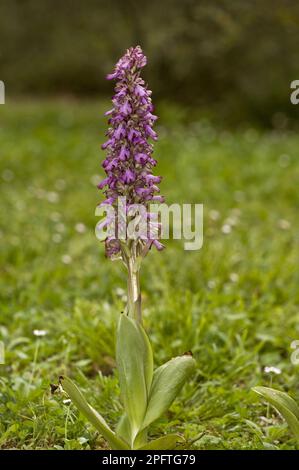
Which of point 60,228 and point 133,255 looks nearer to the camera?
point 133,255

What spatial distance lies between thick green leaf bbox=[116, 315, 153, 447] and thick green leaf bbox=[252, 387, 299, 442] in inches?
15.6

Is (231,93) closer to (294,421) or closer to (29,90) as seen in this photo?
(29,90)

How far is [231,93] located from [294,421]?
972 cm

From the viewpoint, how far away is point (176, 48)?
1074 cm

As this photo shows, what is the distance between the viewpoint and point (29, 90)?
44.7 ft

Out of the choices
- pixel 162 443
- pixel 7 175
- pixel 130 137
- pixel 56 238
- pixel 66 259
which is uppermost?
pixel 7 175

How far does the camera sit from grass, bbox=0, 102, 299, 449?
293cm

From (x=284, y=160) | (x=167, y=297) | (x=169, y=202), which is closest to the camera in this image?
(x=167, y=297)

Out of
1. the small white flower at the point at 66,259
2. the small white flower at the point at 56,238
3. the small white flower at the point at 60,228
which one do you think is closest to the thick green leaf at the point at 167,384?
the small white flower at the point at 66,259

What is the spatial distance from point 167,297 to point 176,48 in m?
7.40

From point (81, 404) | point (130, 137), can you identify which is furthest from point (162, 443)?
point (130, 137)

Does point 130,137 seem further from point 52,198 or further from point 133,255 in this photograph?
point 52,198

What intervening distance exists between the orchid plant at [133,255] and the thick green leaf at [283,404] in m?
0.28

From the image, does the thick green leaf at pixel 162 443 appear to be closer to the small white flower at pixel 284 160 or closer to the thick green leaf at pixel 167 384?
the thick green leaf at pixel 167 384
